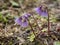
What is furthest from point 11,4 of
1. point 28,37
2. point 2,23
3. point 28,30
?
point 28,37

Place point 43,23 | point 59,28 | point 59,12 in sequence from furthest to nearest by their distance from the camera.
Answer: point 59,12 < point 43,23 < point 59,28

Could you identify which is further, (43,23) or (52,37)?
(43,23)

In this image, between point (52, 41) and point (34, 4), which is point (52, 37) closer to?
point (52, 41)

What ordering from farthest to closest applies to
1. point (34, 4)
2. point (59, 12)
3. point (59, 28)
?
point (34, 4), point (59, 12), point (59, 28)

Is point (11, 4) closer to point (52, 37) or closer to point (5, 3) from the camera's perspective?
point (5, 3)

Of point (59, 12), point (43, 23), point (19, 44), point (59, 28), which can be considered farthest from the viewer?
point (59, 12)

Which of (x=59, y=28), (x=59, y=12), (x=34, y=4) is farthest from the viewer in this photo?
(x=34, y=4)

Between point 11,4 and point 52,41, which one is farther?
point 11,4

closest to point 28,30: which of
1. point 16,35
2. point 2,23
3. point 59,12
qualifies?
point 16,35
